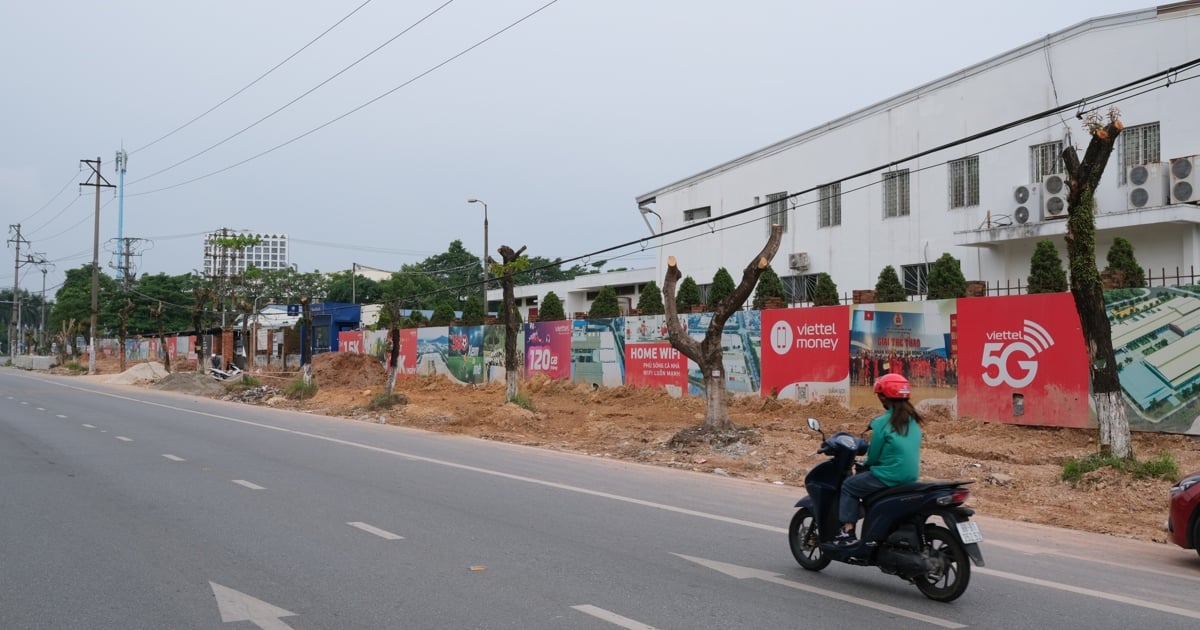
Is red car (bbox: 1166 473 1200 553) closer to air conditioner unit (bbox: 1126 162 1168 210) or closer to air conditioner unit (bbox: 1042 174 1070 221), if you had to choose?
air conditioner unit (bbox: 1126 162 1168 210)

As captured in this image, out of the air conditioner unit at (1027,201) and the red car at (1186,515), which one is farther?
the air conditioner unit at (1027,201)

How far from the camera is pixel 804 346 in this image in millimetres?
22266

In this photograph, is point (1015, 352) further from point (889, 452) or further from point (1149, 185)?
point (889, 452)

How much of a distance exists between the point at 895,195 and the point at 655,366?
345 inches

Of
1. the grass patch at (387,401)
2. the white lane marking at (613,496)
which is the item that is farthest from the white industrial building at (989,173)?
the grass patch at (387,401)

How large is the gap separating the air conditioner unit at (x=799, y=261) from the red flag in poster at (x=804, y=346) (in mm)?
7115

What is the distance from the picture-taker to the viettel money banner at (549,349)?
31.8 metres

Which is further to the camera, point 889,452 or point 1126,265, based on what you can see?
point 1126,265

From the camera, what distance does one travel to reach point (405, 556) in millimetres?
7758

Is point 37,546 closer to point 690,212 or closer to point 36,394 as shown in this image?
point 690,212

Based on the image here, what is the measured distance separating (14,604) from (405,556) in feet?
9.09

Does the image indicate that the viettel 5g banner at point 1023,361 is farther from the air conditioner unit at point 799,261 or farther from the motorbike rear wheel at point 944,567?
the air conditioner unit at point 799,261

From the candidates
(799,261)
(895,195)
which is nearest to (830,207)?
(799,261)

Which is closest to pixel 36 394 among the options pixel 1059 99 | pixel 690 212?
pixel 690 212
